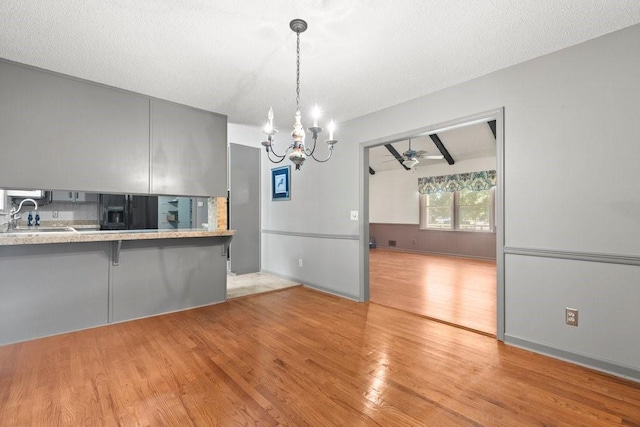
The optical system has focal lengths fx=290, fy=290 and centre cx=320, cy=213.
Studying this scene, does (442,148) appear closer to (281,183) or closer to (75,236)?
(281,183)

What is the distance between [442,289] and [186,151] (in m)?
4.18

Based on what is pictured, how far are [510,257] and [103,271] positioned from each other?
13.2ft

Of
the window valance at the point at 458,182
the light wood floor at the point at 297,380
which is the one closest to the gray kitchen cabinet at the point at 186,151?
the light wood floor at the point at 297,380

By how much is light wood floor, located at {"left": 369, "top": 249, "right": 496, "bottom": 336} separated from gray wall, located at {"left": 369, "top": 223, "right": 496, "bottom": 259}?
55cm

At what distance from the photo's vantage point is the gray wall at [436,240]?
304 inches

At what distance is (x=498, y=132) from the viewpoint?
2748 millimetres

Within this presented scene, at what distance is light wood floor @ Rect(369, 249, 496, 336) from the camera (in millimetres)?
3342

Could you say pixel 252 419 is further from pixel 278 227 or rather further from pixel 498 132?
pixel 278 227

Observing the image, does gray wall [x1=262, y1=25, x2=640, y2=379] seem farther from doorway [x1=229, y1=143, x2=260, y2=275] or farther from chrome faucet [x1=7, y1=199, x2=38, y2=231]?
chrome faucet [x1=7, y1=199, x2=38, y2=231]

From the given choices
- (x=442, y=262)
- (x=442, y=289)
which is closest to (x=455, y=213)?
(x=442, y=262)

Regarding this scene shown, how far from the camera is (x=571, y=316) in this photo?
2.32m

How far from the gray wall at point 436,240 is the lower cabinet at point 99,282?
6751 mm

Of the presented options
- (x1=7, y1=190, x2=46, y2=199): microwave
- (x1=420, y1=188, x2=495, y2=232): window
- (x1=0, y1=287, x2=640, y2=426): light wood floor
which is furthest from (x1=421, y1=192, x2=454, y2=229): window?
(x1=7, y1=190, x2=46, y2=199): microwave

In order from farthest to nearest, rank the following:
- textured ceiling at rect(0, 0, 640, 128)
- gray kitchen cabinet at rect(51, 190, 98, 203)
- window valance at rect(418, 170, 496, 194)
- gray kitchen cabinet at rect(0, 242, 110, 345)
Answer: window valance at rect(418, 170, 496, 194), gray kitchen cabinet at rect(51, 190, 98, 203), gray kitchen cabinet at rect(0, 242, 110, 345), textured ceiling at rect(0, 0, 640, 128)
